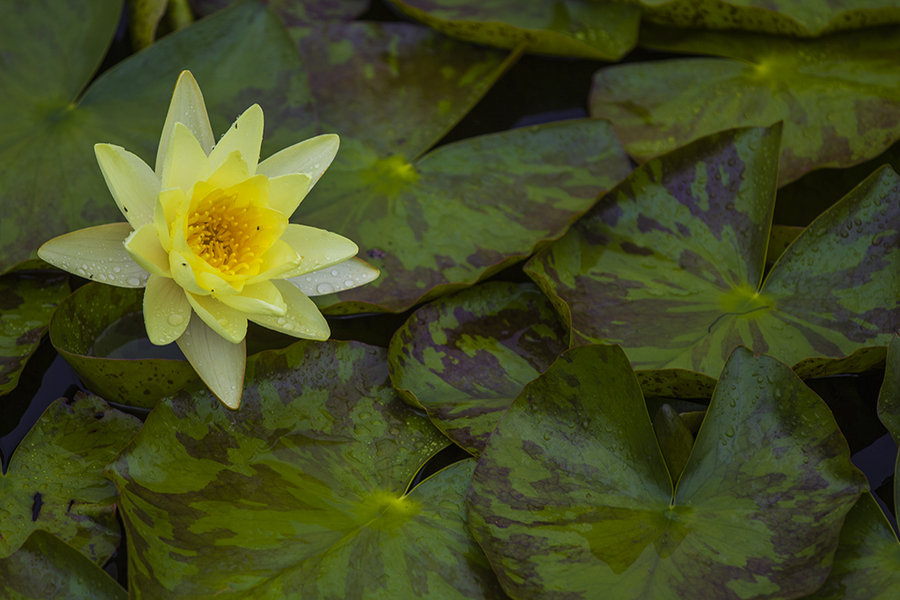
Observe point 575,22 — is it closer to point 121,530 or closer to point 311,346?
point 311,346

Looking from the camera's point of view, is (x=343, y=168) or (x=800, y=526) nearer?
(x=800, y=526)

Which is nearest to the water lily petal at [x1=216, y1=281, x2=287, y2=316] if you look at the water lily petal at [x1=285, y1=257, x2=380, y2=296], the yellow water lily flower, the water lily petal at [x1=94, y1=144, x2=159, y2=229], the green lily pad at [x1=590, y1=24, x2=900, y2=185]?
the yellow water lily flower

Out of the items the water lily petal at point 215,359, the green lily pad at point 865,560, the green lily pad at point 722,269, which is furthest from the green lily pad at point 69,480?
the green lily pad at point 865,560

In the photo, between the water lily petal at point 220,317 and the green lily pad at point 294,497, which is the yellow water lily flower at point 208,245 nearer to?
the water lily petal at point 220,317

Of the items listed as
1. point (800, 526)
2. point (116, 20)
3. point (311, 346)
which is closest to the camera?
point (800, 526)

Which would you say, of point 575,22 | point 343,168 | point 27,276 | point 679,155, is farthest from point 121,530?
point 575,22

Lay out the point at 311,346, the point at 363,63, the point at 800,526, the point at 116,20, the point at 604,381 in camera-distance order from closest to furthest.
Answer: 1. the point at 800,526
2. the point at 604,381
3. the point at 311,346
4. the point at 116,20
5. the point at 363,63

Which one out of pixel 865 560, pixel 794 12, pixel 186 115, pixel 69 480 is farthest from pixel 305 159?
pixel 794 12

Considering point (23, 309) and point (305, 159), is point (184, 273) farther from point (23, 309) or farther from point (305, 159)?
point (23, 309)
